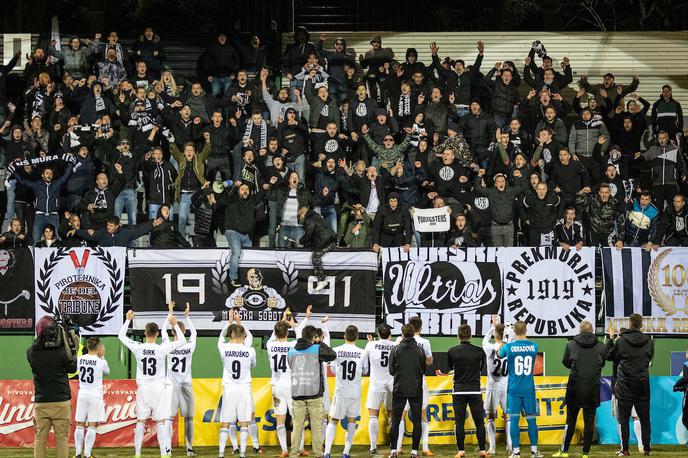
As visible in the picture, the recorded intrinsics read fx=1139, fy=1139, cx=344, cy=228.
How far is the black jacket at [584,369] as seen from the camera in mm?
17312

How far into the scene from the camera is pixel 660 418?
64.3 feet

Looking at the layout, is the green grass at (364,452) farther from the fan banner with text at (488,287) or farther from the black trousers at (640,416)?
the fan banner with text at (488,287)

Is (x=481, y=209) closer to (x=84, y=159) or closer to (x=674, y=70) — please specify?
(x=84, y=159)

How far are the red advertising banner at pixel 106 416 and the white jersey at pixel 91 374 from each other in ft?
5.24

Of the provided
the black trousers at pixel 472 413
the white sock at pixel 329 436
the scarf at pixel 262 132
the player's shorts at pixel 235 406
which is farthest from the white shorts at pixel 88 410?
the scarf at pixel 262 132

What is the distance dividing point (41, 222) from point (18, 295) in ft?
5.82

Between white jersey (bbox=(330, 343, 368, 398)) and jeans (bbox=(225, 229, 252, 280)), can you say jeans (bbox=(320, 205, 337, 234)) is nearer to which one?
jeans (bbox=(225, 229, 252, 280))

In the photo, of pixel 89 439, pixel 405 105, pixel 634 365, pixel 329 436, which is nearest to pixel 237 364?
pixel 329 436

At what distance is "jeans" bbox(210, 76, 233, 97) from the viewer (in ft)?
88.5

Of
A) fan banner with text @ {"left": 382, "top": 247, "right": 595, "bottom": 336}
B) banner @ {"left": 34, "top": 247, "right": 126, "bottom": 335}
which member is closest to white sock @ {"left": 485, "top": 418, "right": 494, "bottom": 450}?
fan banner with text @ {"left": 382, "top": 247, "right": 595, "bottom": 336}

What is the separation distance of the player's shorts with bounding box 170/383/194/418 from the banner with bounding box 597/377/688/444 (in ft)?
23.0

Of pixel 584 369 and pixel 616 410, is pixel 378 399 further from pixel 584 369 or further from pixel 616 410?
pixel 616 410

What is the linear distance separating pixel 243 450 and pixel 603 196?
9276 mm

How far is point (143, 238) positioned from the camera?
2452 cm
